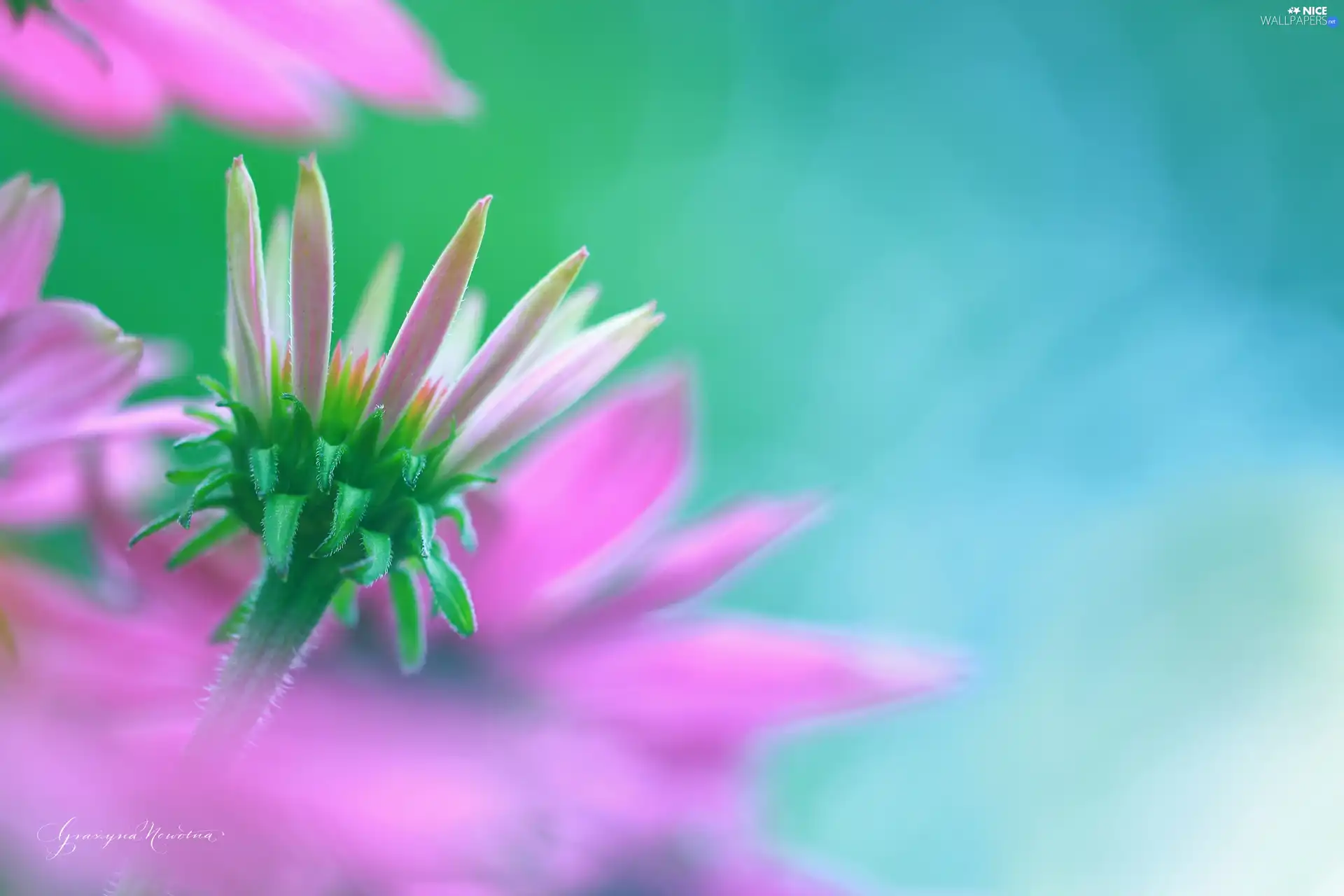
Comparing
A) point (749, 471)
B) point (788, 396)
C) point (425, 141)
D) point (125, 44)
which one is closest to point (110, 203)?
point (425, 141)

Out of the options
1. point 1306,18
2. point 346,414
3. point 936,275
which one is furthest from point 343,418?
point 936,275

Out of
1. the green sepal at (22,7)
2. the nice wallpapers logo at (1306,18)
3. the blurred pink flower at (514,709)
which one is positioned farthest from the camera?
the nice wallpapers logo at (1306,18)

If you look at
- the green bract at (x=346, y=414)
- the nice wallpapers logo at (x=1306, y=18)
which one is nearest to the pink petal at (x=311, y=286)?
the green bract at (x=346, y=414)

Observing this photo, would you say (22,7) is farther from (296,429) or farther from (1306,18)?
(1306,18)

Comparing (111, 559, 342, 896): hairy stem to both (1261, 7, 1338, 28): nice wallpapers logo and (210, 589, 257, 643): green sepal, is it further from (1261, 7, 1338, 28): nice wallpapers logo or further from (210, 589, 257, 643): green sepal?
(1261, 7, 1338, 28): nice wallpapers logo

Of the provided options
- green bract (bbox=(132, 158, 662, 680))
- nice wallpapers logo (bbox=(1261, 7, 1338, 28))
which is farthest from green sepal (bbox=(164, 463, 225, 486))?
nice wallpapers logo (bbox=(1261, 7, 1338, 28))

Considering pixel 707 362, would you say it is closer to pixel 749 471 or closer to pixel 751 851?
pixel 749 471

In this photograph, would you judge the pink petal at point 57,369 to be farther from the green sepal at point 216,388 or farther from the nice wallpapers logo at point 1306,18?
the nice wallpapers logo at point 1306,18
